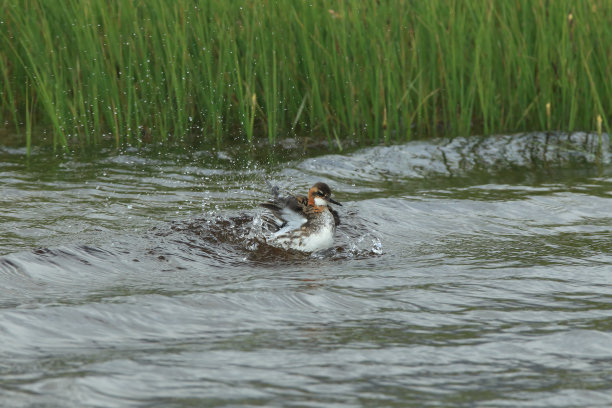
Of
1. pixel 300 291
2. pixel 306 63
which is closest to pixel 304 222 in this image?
pixel 300 291

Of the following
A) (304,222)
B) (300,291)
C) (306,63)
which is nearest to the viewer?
(300,291)

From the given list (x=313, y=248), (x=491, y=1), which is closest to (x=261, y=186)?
(x=313, y=248)

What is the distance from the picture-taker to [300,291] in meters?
5.18

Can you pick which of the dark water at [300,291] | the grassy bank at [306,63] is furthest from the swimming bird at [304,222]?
the grassy bank at [306,63]

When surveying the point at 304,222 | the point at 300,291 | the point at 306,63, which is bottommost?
the point at 300,291

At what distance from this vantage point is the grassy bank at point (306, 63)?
31.7ft

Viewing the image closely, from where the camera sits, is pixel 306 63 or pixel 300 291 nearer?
pixel 300 291

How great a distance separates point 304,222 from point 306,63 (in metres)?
3.54

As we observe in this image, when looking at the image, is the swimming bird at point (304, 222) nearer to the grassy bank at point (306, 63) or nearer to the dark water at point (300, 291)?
the dark water at point (300, 291)

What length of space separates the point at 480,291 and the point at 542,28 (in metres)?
5.54

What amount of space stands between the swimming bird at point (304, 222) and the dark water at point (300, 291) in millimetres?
166

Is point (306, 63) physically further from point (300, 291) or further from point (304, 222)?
point (300, 291)

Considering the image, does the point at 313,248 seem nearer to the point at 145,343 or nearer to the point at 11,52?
the point at 145,343

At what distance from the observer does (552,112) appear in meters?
10.3
